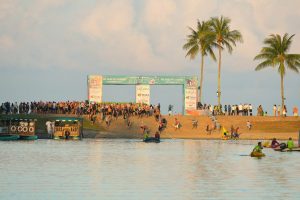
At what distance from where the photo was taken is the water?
1777 inches

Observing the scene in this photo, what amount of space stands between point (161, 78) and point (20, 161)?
5838 centimetres

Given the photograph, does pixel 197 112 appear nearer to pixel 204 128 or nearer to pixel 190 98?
pixel 190 98

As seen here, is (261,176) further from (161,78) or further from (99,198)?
(161,78)

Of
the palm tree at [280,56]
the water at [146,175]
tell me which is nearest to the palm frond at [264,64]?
the palm tree at [280,56]

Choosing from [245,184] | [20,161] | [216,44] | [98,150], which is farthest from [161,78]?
[245,184]

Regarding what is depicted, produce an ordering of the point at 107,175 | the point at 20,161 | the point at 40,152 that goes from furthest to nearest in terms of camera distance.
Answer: the point at 40,152 < the point at 20,161 < the point at 107,175

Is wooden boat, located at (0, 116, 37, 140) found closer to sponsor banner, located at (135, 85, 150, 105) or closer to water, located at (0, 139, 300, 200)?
sponsor banner, located at (135, 85, 150, 105)

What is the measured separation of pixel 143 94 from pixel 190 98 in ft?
20.4

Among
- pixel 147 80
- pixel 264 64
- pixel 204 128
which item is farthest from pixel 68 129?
pixel 264 64

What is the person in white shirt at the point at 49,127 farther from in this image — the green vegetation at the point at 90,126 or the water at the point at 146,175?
the water at the point at 146,175

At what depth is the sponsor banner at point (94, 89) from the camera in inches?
4793

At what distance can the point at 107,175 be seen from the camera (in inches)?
2213

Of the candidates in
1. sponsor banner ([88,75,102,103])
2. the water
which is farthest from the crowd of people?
the water

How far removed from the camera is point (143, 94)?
123 meters
